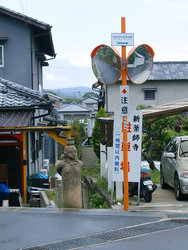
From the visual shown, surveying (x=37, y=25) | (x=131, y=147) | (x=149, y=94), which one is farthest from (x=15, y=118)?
(x=149, y=94)

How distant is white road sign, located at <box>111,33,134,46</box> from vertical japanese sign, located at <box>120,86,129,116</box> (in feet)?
3.14

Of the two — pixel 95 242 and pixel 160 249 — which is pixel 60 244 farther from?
pixel 160 249

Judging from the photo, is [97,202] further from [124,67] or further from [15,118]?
[124,67]

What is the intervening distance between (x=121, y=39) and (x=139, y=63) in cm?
72

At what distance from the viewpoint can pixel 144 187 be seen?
1105 centimetres

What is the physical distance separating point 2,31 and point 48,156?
11658mm

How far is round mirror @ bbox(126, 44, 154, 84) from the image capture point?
916cm

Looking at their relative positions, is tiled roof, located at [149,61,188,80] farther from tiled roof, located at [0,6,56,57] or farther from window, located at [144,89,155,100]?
tiled roof, located at [0,6,56,57]

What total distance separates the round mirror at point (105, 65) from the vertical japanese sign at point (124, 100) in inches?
11.7

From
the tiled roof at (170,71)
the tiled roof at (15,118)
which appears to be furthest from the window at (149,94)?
the tiled roof at (15,118)

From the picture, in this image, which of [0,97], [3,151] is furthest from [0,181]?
[0,97]

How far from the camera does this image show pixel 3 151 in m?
14.8

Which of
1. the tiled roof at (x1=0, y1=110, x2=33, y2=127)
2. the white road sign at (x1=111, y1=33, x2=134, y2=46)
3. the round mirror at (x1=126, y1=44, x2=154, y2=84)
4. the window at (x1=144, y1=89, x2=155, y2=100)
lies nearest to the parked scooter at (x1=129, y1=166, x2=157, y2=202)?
the round mirror at (x1=126, y1=44, x2=154, y2=84)

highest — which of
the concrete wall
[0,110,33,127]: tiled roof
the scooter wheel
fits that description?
the concrete wall
